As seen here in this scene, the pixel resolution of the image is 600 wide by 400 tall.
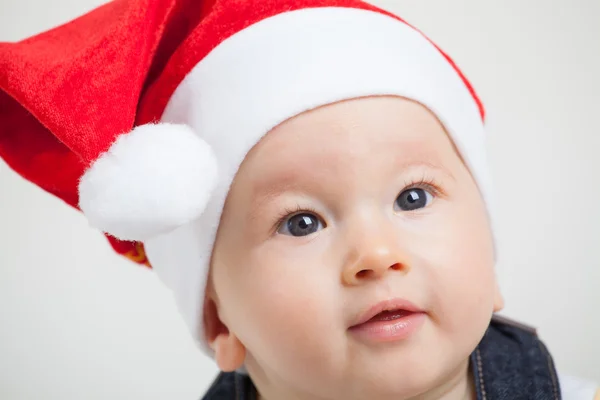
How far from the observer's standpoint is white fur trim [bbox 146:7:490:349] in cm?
59

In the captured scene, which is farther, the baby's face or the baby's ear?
the baby's ear

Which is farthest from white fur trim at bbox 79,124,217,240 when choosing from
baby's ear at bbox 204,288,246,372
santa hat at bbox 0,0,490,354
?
baby's ear at bbox 204,288,246,372

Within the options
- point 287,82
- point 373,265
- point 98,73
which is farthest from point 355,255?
point 98,73

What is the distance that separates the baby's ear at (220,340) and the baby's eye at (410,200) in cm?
22

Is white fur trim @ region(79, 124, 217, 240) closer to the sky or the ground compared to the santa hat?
closer to the ground

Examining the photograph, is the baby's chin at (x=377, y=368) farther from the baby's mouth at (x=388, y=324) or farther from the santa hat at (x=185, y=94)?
the santa hat at (x=185, y=94)

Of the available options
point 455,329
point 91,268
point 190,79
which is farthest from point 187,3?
point 91,268

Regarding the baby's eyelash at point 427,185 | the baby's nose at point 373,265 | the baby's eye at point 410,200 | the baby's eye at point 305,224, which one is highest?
the baby's eyelash at point 427,185

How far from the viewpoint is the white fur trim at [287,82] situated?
59 centimetres

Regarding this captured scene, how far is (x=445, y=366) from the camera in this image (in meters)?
0.59

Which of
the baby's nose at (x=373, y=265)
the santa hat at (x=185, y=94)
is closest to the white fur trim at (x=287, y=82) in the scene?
the santa hat at (x=185, y=94)

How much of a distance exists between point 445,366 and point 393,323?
0.23 feet

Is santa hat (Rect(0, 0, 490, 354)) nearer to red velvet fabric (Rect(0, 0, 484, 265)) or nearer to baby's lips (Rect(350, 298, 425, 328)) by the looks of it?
red velvet fabric (Rect(0, 0, 484, 265))

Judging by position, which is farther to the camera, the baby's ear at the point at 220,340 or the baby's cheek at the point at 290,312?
the baby's ear at the point at 220,340
